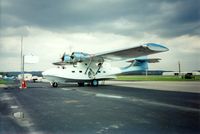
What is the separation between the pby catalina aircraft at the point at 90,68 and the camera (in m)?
22.5

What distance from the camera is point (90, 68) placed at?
85.0 feet

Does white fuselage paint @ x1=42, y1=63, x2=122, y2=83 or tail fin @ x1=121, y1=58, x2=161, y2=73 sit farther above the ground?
tail fin @ x1=121, y1=58, x2=161, y2=73

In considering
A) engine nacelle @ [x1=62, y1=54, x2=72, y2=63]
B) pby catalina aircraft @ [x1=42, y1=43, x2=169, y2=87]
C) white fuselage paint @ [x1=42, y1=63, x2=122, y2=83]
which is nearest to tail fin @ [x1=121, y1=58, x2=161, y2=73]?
pby catalina aircraft @ [x1=42, y1=43, x2=169, y2=87]

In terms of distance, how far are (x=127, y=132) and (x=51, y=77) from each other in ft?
63.3

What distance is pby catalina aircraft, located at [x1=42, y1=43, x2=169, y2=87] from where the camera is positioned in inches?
884

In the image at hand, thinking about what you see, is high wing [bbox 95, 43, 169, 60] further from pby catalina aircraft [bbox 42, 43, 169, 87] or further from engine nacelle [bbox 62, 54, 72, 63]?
engine nacelle [bbox 62, 54, 72, 63]

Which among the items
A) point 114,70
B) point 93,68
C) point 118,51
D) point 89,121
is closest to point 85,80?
point 93,68

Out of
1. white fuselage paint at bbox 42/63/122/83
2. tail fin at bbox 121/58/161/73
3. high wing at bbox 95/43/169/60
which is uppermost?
high wing at bbox 95/43/169/60

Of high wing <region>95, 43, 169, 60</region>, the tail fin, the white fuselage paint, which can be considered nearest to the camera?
high wing <region>95, 43, 169, 60</region>

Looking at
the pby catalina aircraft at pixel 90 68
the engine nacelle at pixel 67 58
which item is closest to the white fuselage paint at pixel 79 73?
the pby catalina aircraft at pixel 90 68

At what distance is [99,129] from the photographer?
4.75m

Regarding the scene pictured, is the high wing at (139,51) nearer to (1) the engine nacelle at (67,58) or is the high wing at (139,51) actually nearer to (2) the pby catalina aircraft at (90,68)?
(2) the pby catalina aircraft at (90,68)

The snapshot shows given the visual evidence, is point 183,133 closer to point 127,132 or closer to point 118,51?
point 127,132

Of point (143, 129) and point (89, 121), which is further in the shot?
point (89, 121)
